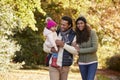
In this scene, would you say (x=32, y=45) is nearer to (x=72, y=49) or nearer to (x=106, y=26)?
(x=106, y=26)

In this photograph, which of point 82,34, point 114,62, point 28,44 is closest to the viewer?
point 82,34

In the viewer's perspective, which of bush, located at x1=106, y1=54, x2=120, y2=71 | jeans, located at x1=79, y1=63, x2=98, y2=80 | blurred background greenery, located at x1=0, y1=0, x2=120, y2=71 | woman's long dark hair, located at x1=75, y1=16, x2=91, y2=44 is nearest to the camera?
woman's long dark hair, located at x1=75, y1=16, x2=91, y2=44

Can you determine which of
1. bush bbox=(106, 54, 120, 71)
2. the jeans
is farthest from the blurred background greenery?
the jeans

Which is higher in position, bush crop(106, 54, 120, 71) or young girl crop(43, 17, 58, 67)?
young girl crop(43, 17, 58, 67)

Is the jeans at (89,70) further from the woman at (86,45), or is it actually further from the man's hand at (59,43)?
the man's hand at (59,43)

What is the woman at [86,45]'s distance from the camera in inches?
302

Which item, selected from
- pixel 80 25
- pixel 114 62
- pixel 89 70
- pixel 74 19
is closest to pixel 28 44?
pixel 74 19

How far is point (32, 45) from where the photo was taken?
2288cm

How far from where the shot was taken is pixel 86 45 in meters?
7.77

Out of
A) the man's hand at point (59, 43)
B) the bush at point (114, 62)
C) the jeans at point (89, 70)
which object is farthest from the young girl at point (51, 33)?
the bush at point (114, 62)

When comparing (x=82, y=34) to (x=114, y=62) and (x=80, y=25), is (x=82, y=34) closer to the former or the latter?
(x=80, y=25)

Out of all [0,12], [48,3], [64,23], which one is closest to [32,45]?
[48,3]

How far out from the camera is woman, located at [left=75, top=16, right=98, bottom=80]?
7.66m

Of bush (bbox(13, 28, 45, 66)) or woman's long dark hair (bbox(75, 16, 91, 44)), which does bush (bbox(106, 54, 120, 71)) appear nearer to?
bush (bbox(13, 28, 45, 66))
